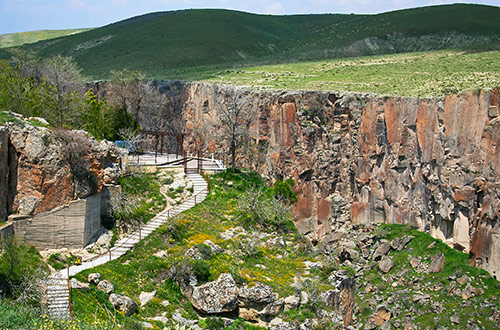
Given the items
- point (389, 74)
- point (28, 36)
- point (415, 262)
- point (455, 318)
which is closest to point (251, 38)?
point (389, 74)

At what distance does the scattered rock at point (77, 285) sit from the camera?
23.5 metres

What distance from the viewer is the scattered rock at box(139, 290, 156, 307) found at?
80.6ft

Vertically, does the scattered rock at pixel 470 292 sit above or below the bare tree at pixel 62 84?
below

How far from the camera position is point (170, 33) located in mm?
100000

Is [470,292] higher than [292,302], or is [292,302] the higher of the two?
[292,302]

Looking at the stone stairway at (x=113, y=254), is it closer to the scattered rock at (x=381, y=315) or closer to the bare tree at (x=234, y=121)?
the bare tree at (x=234, y=121)

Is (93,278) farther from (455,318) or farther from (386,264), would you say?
(386,264)

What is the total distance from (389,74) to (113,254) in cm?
3034

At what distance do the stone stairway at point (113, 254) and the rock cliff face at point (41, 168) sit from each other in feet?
9.62

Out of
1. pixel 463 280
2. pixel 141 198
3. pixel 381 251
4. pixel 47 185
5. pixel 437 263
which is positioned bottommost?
pixel 381 251

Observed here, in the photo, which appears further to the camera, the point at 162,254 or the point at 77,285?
the point at 162,254

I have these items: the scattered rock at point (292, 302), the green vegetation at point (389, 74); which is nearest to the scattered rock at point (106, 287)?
the scattered rock at point (292, 302)

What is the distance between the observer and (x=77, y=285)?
2356 centimetres

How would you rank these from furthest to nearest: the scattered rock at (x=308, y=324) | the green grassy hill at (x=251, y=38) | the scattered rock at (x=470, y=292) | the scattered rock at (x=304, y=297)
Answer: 1. the green grassy hill at (x=251, y=38)
2. the scattered rock at (x=470, y=292)
3. the scattered rock at (x=304, y=297)
4. the scattered rock at (x=308, y=324)
